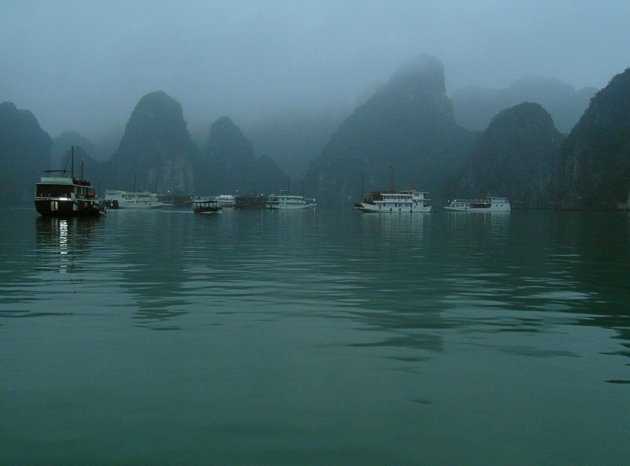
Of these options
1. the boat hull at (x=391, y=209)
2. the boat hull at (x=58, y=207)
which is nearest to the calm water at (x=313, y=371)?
the boat hull at (x=58, y=207)

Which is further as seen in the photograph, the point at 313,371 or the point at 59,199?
the point at 59,199

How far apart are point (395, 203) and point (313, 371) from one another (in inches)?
6356

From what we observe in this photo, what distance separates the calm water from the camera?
730 centimetres

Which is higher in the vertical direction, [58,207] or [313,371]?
[58,207]

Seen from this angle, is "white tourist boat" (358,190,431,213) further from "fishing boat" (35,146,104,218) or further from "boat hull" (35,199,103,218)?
"boat hull" (35,199,103,218)

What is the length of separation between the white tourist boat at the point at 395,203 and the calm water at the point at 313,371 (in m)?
147

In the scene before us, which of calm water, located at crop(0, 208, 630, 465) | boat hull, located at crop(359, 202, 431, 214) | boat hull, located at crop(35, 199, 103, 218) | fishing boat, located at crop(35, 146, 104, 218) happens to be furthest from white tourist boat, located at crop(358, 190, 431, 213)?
calm water, located at crop(0, 208, 630, 465)

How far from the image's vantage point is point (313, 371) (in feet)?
34.3

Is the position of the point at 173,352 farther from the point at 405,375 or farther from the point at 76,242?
the point at 76,242

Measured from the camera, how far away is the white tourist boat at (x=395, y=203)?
556ft

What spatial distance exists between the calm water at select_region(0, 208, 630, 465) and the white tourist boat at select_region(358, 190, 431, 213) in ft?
482

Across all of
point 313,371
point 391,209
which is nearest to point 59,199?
point 313,371

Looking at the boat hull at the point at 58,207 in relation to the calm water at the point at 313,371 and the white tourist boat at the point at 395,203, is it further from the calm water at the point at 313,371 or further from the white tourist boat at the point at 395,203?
the white tourist boat at the point at 395,203

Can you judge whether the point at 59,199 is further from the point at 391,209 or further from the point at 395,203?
the point at 395,203
